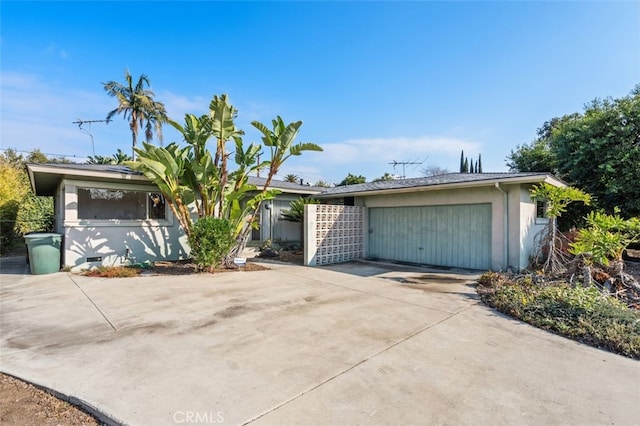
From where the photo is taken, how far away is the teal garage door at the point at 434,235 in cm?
906

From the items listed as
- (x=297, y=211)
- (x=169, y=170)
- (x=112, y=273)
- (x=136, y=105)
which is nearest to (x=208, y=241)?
(x=169, y=170)

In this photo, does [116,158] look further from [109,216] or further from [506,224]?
[506,224]

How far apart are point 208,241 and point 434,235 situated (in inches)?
279

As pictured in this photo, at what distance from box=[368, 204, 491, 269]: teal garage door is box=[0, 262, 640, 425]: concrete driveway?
12.5 ft

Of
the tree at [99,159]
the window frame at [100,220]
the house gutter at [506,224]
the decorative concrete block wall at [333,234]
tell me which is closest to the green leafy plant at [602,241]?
the house gutter at [506,224]

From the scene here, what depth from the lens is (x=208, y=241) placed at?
833 cm

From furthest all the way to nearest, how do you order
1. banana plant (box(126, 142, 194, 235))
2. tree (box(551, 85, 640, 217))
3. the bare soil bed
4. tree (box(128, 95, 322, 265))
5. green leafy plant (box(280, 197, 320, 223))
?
green leafy plant (box(280, 197, 320, 223)) → tree (box(551, 85, 640, 217)) → tree (box(128, 95, 322, 265)) → banana plant (box(126, 142, 194, 235)) → the bare soil bed

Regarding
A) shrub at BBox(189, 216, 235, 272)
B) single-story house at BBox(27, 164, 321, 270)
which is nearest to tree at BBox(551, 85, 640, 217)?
shrub at BBox(189, 216, 235, 272)

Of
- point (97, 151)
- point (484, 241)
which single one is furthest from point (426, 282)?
point (97, 151)

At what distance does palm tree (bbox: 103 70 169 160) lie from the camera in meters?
23.4

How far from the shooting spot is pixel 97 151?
22.3 metres

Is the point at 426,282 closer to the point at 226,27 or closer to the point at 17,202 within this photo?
the point at 226,27

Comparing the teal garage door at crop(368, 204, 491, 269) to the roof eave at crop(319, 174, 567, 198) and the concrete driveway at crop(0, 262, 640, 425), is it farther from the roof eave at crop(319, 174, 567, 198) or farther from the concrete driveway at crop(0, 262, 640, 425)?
the concrete driveway at crop(0, 262, 640, 425)

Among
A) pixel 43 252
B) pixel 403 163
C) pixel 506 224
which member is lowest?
pixel 43 252
